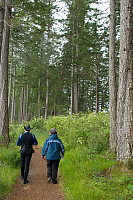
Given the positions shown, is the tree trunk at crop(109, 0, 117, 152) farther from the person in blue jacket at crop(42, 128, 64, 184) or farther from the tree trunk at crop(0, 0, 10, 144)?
the tree trunk at crop(0, 0, 10, 144)

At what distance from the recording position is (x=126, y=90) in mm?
4898

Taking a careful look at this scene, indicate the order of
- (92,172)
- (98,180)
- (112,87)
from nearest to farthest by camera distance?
(98,180) → (92,172) → (112,87)

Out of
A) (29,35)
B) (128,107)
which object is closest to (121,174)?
(128,107)

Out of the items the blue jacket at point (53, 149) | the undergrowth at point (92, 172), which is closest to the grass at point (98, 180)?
the undergrowth at point (92, 172)

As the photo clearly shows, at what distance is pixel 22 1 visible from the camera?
8195 millimetres

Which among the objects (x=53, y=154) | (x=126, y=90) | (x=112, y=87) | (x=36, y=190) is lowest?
(x=36, y=190)

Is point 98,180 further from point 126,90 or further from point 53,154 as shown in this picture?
point 126,90

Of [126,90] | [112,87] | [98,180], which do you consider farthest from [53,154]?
[112,87]

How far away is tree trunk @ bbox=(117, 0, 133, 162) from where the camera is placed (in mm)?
4672

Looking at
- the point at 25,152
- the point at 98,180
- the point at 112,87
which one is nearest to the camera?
the point at 98,180

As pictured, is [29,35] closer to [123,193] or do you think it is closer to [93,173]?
[93,173]

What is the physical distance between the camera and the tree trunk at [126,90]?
4.67 metres

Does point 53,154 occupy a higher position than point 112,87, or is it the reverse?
point 112,87

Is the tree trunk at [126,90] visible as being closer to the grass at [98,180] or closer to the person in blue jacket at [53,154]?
the grass at [98,180]
